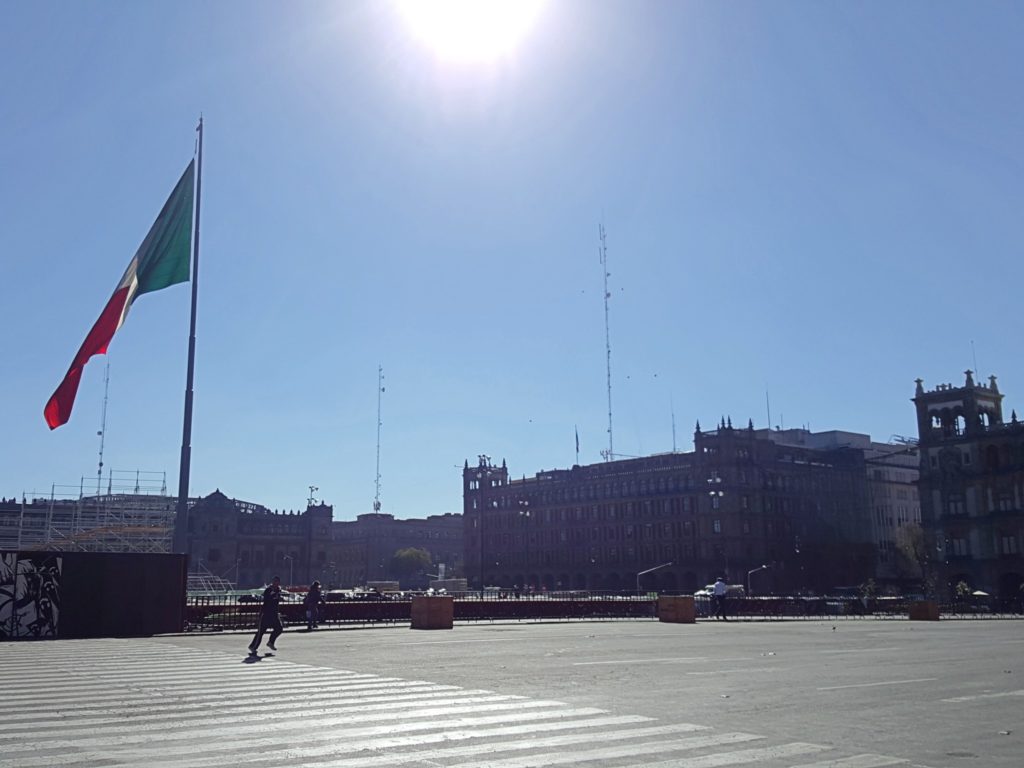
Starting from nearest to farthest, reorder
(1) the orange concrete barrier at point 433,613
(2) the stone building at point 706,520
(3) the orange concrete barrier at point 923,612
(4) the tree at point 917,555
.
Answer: (1) the orange concrete barrier at point 433,613
(3) the orange concrete barrier at point 923,612
(4) the tree at point 917,555
(2) the stone building at point 706,520

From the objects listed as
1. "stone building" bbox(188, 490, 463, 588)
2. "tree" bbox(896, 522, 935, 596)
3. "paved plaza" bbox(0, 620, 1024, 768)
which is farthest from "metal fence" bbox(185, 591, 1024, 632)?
"stone building" bbox(188, 490, 463, 588)

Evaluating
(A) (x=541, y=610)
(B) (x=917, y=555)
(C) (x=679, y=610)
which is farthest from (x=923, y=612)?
(B) (x=917, y=555)

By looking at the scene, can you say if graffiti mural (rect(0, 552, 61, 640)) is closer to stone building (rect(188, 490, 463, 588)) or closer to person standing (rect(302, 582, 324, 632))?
person standing (rect(302, 582, 324, 632))

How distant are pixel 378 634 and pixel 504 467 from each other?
11893 centimetres

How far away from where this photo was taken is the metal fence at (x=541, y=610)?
37.0 m

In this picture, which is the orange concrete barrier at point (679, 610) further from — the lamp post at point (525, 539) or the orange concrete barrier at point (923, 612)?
the lamp post at point (525, 539)

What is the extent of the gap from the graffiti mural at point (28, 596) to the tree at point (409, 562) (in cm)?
12949

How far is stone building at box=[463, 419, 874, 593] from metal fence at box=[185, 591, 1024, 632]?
50.5m

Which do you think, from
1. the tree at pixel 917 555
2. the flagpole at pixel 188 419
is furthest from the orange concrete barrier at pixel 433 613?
the tree at pixel 917 555

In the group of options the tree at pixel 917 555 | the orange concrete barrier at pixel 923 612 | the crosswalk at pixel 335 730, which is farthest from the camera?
the tree at pixel 917 555

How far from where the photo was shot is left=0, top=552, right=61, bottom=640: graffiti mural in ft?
90.3

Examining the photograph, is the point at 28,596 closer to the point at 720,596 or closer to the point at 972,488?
the point at 720,596

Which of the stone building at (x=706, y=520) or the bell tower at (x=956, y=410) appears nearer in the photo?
the bell tower at (x=956, y=410)

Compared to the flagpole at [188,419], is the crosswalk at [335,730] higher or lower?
lower
